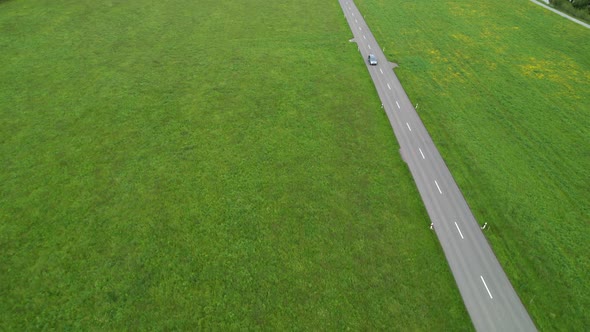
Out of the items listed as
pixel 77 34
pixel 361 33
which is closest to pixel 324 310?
pixel 361 33

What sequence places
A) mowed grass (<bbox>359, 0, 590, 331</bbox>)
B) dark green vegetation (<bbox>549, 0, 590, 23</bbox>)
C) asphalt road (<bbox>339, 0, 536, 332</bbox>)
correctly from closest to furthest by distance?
1. asphalt road (<bbox>339, 0, 536, 332</bbox>)
2. mowed grass (<bbox>359, 0, 590, 331</bbox>)
3. dark green vegetation (<bbox>549, 0, 590, 23</bbox>)

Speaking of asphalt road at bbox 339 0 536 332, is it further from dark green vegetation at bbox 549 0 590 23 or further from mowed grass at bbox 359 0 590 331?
dark green vegetation at bbox 549 0 590 23

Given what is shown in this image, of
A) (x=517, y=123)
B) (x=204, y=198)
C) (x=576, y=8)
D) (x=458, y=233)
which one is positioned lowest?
(x=204, y=198)

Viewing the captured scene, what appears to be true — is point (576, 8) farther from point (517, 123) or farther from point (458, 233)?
point (458, 233)

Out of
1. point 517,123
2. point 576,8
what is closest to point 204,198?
point 517,123

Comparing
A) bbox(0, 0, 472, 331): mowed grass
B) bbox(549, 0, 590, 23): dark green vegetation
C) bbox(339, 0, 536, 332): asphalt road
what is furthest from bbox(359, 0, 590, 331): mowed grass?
bbox(0, 0, 472, 331): mowed grass

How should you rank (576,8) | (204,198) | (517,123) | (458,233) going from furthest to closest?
(576,8) < (517,123) < (204,198) < (458,233)

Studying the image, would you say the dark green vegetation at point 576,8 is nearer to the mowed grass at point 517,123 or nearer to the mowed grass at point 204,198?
the mowed grass at point 517,123
